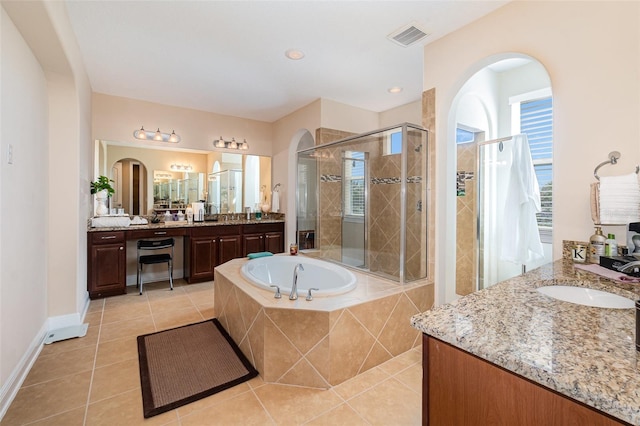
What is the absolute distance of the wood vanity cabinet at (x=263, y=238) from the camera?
4.56m

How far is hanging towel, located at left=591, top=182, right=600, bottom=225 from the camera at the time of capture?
5.20 feet

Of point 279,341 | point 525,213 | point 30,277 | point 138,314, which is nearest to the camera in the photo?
point 279,341

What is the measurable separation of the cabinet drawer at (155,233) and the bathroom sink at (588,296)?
4.09 m

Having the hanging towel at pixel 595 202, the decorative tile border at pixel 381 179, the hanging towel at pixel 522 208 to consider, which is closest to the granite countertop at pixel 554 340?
the hanging towel at pixel 595 202

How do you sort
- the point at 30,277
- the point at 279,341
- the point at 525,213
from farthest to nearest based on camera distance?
the point at 525,213
the point at 30,277
the point at 279,341

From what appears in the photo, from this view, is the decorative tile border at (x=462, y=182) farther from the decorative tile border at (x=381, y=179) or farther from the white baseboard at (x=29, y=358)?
the white baseboard at (x=29, y=358)

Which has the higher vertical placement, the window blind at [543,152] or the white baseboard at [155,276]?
the window blind at [543,152]

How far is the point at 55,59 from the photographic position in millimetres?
2232

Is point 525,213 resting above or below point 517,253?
above

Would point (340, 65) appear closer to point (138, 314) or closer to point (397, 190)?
point (397, 190)

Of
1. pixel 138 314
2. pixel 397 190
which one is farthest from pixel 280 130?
pixel 138 314

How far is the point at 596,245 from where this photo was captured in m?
1.61

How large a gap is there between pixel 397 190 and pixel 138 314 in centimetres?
311

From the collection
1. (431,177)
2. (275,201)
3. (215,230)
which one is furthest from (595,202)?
(275,201)
